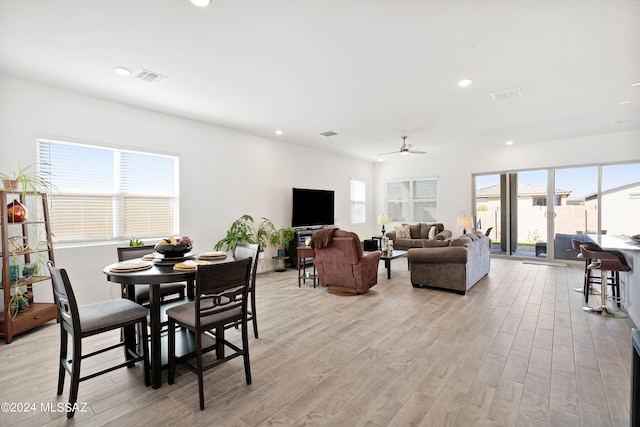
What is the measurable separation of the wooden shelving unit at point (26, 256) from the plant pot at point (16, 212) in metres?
0.05

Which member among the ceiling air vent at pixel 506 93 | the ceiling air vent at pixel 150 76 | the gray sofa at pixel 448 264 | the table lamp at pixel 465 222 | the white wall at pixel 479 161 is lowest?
the gray sofa at pixel 448 264

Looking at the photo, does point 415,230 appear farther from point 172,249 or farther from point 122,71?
point 122,71

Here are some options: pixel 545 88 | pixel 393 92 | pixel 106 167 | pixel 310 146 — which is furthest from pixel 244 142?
pixel 545 88

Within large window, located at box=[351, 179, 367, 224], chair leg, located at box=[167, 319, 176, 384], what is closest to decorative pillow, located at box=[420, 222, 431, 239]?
large window, located at box=[351, 179, 367, 224]

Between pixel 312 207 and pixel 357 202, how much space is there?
8.14 ft

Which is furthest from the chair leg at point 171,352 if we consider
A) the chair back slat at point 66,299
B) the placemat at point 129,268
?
the chair back slat at point 66,299

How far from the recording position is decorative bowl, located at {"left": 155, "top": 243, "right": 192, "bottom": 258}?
273 centimetres

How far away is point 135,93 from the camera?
401 cm

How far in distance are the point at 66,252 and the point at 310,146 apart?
519cm

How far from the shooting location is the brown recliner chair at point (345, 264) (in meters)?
4.53

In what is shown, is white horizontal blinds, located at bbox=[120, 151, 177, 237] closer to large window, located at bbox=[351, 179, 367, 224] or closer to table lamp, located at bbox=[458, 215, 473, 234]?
large window, located at bbox=[351, 179, 367, 224]

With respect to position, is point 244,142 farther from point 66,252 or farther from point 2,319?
point 2,319

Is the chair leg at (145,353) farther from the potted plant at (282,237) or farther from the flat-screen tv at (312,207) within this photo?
the flat-screen tv at (312,207)

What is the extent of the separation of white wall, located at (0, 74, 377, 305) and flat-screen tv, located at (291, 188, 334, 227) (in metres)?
0.22
